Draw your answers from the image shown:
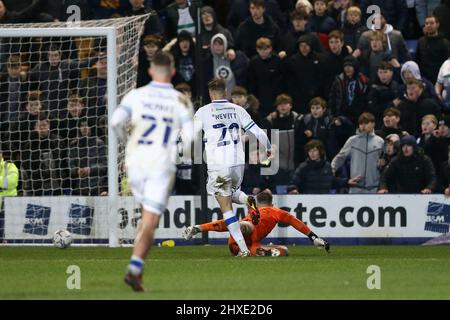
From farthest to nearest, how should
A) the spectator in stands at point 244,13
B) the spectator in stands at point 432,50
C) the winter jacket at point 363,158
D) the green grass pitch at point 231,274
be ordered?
1. the spectator in stands at point 244,13
2. the spectator in stands at point 432,50
3. the winter jacket at point 363,158
4. the green grass pitch at point 231,274

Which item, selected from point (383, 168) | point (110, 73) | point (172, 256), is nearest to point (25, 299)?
point (172, 256)

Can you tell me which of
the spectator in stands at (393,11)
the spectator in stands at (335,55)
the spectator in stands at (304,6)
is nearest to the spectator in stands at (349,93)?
the spectator in stands at (335,55)

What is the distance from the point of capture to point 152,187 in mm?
11828

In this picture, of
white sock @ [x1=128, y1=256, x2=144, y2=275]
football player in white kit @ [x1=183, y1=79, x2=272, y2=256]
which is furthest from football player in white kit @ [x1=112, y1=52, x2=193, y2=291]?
football player in white kit @ [x1=183, y1=79, x2=272, y2=256]

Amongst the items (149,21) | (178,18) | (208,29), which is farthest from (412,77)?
(149,21)

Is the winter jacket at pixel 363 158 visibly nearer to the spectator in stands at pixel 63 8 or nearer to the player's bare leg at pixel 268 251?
the player's bare leg at pixel 268 251

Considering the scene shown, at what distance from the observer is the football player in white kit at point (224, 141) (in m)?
16.8

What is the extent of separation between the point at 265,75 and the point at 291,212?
269 centimetres

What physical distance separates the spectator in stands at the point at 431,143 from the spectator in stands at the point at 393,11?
2935mm

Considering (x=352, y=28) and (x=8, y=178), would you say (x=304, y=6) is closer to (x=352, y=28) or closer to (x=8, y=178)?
(x=352, y=28)

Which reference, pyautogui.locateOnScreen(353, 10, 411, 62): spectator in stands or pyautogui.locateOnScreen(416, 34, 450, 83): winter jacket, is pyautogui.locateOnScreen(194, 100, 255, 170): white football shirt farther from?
pyautogui.locateOnScreen(416, 34, 450, 83): winter jacket

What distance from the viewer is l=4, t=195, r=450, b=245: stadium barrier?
20.7 metres

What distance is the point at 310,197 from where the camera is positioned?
20.9m

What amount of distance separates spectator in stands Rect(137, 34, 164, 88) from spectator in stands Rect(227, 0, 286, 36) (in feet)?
6.11
